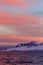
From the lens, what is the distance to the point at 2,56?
19.7 m

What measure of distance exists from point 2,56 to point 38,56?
1261 millimetres

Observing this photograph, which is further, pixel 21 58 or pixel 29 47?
pixel 29 47

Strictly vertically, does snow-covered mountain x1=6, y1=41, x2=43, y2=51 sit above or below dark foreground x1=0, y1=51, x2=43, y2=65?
above

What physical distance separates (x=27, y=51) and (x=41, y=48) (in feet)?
1.68

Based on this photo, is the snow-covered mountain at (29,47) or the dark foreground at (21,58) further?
the snow-covered mountain at (29,47)

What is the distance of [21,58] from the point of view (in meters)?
19.9

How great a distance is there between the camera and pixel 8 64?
19672 millimetres

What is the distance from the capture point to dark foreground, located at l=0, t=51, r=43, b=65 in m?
19.7

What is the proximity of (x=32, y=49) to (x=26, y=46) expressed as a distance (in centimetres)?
35

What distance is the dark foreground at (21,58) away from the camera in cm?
1966

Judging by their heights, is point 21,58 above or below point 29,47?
below

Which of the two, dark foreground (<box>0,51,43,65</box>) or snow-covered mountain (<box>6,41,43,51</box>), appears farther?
snow-covered mountain (<box>6,41,43,51</box>)

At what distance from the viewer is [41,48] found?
65.6 feet

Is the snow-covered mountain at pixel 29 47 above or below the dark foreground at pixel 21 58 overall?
above
